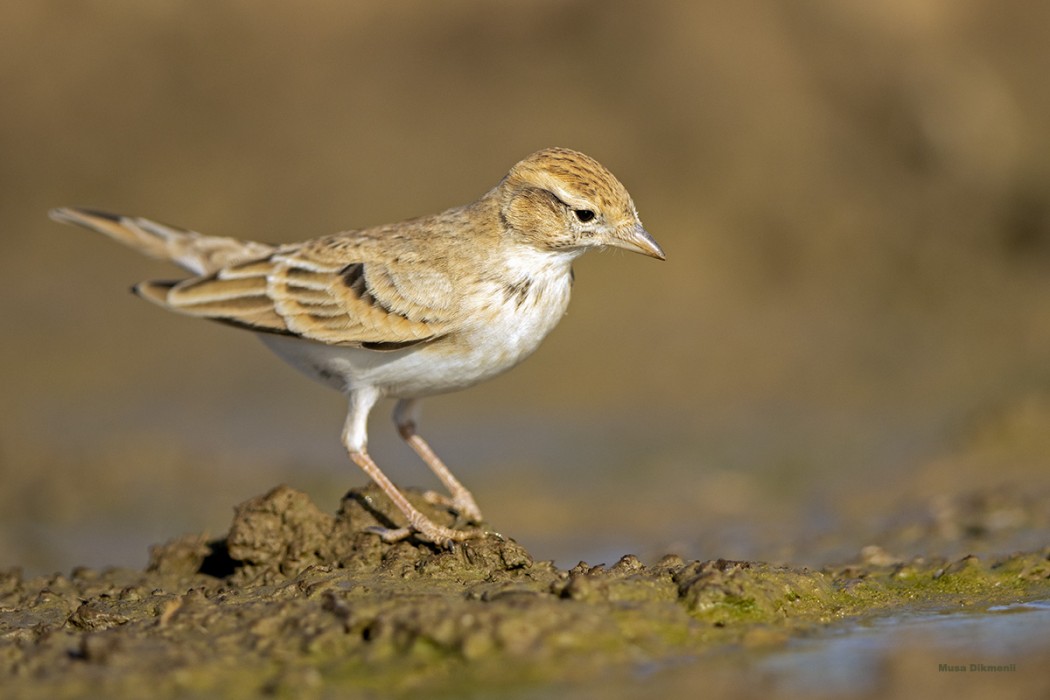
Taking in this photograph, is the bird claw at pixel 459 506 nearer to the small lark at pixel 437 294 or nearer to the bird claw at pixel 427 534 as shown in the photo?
the small lark at pixel 437 294

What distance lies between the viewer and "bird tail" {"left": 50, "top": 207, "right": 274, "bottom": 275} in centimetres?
865

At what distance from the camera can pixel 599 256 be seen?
15.6 meters

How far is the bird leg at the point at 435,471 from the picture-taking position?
7.34 metres

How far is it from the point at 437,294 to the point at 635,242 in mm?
1049

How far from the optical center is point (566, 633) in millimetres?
5012

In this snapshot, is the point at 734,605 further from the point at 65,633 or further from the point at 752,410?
the point at 752,410

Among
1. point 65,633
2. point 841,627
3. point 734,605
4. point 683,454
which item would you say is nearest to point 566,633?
point 734,605

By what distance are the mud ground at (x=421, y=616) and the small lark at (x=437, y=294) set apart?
0.70 meters

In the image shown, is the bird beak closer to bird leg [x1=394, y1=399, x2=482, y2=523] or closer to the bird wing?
the bird wing

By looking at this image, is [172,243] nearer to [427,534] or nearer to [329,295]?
[329,295]

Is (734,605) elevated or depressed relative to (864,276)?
depressed

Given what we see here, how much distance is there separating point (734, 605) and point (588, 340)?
9.05 metres

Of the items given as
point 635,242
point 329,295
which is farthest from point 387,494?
point 635,242

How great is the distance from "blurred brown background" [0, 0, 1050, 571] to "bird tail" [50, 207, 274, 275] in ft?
7.65
